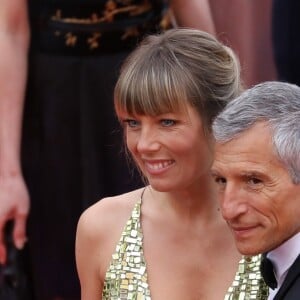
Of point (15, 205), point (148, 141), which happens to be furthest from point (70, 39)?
point (148, 141)

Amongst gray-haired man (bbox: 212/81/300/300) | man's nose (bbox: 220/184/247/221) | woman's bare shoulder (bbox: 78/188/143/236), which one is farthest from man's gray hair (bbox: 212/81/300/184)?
woman's bare shoulder (bbox: 78/188/143/236)

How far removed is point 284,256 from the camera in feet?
9.39

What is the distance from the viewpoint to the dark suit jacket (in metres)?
2.72

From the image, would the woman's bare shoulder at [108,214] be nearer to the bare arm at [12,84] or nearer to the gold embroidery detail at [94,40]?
the bare arm at [12,84]

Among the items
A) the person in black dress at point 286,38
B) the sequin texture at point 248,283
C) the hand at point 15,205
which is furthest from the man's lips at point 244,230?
the person in black dress at point 286,38

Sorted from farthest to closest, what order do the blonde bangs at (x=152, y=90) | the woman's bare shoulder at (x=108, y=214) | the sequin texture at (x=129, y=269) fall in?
1. the woman's bare shoulder at (x=108, y=214)
2. the sequin texture at (x=129, y=269)
3. the blonde bangs at (x=152, y=90)

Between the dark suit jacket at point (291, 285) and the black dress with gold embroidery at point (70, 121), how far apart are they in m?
1.31

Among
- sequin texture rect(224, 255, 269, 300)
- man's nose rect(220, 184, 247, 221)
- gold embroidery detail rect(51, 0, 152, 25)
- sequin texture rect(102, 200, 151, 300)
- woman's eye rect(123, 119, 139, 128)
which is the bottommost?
sequin texture rect(224, 255, 269, 300)

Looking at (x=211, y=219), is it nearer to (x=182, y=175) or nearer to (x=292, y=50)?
(x=182, y=175)

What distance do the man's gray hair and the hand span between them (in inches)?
42.1

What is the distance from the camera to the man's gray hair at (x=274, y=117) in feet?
8.95

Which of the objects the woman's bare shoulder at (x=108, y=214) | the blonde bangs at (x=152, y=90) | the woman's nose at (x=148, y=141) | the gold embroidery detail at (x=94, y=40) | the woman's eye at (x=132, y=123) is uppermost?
the gold embroidery detail at (x=94, y=40)

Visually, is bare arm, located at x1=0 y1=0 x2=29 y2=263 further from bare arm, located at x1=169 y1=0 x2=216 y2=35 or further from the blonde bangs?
the blonde bangs

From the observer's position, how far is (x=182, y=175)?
10.7ft
